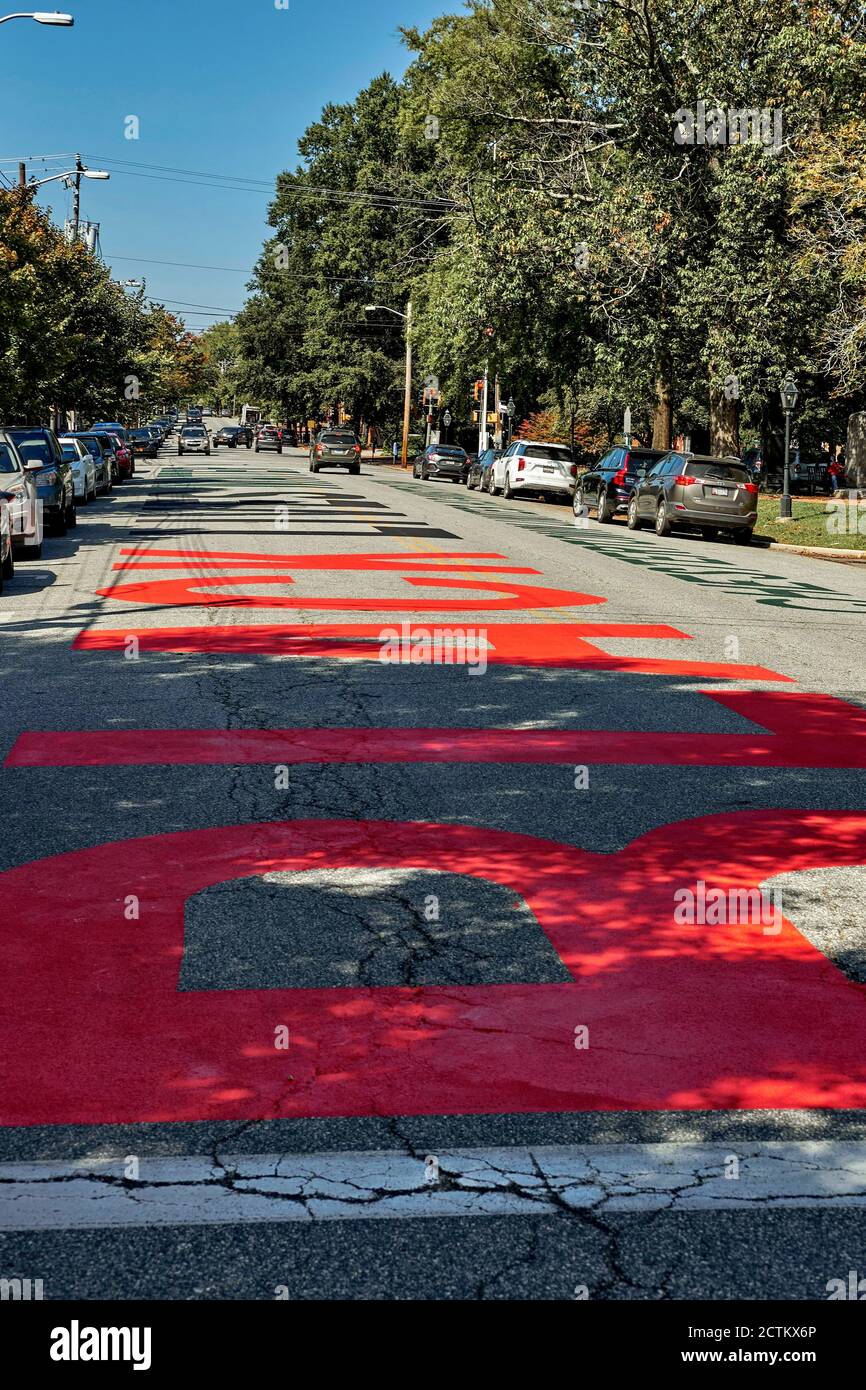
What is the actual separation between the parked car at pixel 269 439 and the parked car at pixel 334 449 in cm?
3373

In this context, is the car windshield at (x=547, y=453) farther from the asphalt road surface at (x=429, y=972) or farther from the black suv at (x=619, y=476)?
the asphalt road surface at (x=429, y=972)

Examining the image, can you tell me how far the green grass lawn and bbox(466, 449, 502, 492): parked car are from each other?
11.9m

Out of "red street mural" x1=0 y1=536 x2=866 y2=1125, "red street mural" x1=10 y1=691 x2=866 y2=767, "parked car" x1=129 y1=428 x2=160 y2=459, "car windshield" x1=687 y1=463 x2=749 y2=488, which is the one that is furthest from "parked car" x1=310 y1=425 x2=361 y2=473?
"red street mural" x1=0 y1=536 x2=866 y2=1125

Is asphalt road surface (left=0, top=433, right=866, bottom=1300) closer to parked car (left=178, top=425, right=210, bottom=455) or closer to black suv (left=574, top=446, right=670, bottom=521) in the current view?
black suv (left=574, top=446, right=670, bottom=521)

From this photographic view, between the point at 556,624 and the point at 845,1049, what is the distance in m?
10.9

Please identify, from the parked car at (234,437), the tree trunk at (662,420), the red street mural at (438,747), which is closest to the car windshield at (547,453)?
the tree trunk at (662,420)

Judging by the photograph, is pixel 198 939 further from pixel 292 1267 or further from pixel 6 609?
pixel 6 609

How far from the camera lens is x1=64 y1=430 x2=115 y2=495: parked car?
37.7 meters

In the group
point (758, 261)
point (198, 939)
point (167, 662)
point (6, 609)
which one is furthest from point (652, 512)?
point (198, 939)

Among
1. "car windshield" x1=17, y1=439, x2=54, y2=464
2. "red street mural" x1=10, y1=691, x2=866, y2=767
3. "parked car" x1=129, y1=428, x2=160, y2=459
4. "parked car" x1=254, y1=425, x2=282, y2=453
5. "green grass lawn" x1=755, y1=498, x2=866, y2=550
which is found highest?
"parked car" x1=254, y1=425, x2=282, y2=453

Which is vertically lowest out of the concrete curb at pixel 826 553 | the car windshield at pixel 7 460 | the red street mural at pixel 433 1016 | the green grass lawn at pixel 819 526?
the red street mural at pixel 433 1016

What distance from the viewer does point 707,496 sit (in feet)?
96.6

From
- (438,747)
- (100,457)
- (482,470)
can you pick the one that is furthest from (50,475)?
(482,470)

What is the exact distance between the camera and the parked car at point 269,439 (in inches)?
3780
